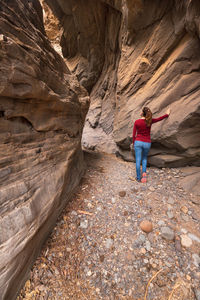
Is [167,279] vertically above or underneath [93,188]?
underneath

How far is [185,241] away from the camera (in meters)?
1.74

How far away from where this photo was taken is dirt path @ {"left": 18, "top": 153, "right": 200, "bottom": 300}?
1298 mm

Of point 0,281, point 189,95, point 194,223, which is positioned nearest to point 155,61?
point 189,95

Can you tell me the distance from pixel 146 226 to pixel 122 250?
56cm

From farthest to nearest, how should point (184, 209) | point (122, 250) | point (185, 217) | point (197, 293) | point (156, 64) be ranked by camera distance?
point (156, 64), point (184, 209), point (185, 217), point (122, 250), point (197, 293)

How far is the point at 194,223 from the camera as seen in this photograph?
2.00 meters

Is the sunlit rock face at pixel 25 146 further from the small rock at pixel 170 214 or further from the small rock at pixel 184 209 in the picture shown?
the small rock at pixel 184 209

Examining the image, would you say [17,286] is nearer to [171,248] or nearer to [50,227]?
[50,227]

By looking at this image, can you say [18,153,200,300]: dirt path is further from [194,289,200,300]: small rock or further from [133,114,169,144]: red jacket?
[133,114,169,144]: red jacket

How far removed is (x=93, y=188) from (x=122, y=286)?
66.5 inches

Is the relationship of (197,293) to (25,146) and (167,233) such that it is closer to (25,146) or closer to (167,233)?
(167,233)

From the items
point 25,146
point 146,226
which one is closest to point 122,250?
point 146,226

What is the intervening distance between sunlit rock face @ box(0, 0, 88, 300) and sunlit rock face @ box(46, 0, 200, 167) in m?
2.91

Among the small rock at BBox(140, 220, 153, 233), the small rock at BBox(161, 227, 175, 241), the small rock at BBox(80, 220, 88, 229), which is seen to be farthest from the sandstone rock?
the small rock at BBox(80, 220, 88, 229)
